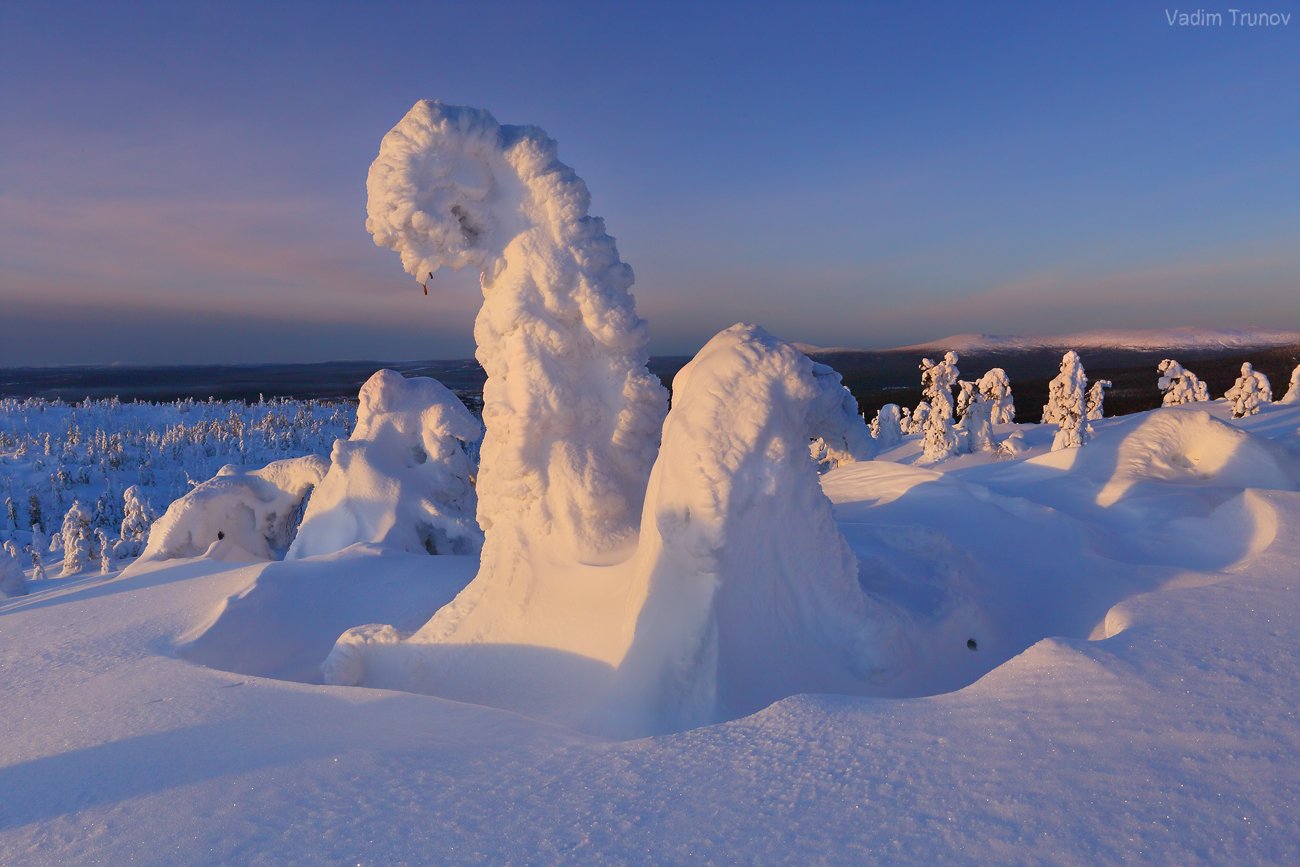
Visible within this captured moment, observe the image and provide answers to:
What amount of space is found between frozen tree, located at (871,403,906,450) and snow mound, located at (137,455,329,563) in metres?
40.7

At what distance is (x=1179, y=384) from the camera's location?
39.2 metres

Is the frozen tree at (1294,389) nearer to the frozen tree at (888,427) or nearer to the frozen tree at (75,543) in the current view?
the frozen tree at (888,427)

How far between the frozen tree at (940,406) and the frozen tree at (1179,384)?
1287 centimetres

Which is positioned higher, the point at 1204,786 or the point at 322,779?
the point at 1204,786

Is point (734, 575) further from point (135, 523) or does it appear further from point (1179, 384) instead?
point (1179, 384)

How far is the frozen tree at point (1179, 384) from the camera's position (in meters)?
38.1

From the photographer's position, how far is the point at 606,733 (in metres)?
5.01

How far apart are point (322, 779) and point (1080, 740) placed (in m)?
3.41

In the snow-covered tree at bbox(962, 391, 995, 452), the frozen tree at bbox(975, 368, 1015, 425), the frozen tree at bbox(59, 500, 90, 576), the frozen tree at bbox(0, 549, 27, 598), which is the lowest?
the frozen tree at bbox(59, 500, 90, 576)

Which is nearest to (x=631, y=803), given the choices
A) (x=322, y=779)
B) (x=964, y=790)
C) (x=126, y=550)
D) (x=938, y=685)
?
(x=964, y=790)

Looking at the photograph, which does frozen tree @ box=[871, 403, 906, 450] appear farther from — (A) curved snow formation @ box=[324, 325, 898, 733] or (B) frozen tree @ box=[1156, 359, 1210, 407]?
(A) curved snow formation @ box=[324, 325, 898, 733]

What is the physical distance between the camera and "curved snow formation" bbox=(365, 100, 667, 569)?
20.7 feet

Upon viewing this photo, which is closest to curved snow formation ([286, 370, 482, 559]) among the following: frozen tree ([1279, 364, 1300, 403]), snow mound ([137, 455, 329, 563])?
snow mound ([137, 455, 329, 563])

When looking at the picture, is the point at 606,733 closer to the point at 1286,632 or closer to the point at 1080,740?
the point at 1080,740
